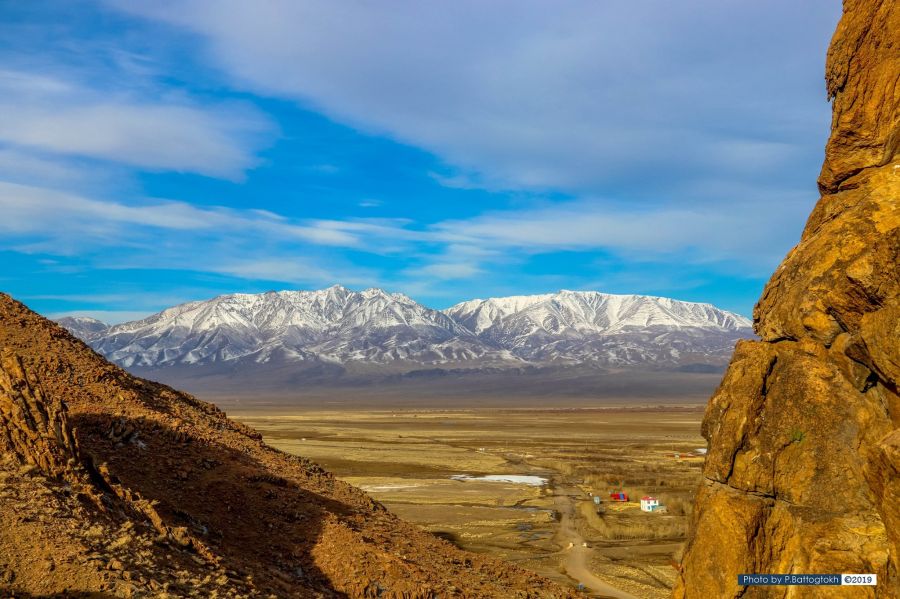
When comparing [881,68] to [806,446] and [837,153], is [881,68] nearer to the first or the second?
[837,153]

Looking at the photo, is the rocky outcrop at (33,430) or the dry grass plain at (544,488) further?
the dry grass plain at (544,488)

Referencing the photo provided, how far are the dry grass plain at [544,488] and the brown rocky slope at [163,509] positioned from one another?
36.5 ft

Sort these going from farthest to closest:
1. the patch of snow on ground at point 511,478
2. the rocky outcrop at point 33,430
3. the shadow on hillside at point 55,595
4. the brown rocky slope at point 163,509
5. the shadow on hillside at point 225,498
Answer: the patch of snow on ground at point 511,478
the shadow on hillside at point 225,498
the rocky outcrop at point 33,430
the brown rocky slope at point 163,509
the shadow on hillside at point 55,595

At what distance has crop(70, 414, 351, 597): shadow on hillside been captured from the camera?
16297 millimetres

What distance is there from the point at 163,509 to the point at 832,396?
1426 cm

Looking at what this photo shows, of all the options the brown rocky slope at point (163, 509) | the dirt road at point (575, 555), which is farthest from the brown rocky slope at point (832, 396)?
the dirt road at point (575, 555)

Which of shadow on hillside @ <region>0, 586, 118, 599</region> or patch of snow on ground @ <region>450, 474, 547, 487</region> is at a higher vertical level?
shadow on hillside @ <region>0, 586, 118, 599</region>

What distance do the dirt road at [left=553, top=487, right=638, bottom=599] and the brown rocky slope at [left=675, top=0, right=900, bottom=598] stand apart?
576 inches

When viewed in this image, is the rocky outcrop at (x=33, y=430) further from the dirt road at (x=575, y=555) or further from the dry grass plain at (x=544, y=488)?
the dry grass plain at (x=544, y=488)

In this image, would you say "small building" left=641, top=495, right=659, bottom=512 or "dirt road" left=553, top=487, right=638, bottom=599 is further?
"small building" left=641, top=495, right=659, bottom=512

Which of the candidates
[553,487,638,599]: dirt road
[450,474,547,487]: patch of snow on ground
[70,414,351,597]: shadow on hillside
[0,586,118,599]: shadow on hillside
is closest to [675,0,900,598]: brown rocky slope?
[70,414,351,597]: shadow on hillside

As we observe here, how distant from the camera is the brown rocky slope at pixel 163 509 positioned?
1201 cm

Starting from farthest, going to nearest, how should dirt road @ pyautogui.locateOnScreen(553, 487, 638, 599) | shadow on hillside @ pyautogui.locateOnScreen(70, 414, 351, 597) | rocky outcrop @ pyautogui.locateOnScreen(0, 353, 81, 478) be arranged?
dirt road @ pyautogui.locateOnScreen(553, 487, 638, 599) < shadow on hillside @ pyautogui.locateOnScreen(70, 414, 351, 597) < rocky outcrop @ pyautogui.locateOnScreen(0, 353, 81, 478)

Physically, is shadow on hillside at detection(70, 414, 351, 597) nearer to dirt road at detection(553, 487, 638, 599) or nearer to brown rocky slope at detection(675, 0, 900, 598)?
brown rocky slope at detection(675, 0, 900, 598)
